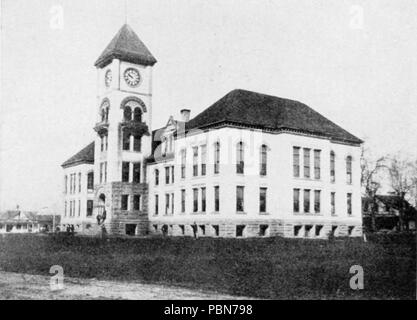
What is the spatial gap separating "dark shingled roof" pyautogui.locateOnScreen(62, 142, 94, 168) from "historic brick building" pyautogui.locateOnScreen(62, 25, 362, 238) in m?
8.74

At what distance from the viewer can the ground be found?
9.98 m

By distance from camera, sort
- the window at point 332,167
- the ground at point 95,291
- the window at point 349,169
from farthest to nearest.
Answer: the window at point 349,169 → the window at point 332,167 → the ground at point 95,291

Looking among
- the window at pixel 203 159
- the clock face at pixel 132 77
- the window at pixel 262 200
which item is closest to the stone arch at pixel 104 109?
the clock face at pixel 132 77

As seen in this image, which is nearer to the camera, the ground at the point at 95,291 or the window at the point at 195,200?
the ground at the point at 95,291

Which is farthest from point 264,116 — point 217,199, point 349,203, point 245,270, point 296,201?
point 245,270

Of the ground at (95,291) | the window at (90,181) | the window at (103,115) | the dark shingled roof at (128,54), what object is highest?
the dark shingled roof at (128,54)

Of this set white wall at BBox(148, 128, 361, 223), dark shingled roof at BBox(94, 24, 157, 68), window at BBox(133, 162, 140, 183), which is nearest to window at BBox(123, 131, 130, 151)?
window at BBox(133, 162, 140, 183)

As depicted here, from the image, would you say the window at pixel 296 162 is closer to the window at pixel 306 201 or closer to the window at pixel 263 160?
the window at pixel 306 201

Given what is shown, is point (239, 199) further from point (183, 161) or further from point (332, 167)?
point (332, 167)

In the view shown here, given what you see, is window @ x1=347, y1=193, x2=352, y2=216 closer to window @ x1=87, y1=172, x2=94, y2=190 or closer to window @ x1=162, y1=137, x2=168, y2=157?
window @ x1=162, y1=137, x2=168, y2=157

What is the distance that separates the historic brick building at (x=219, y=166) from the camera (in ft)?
110

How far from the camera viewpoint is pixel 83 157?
51.0 m
